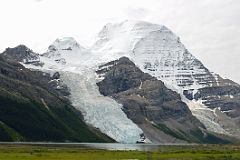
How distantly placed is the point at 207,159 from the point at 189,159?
4.54 metres

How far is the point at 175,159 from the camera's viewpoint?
139 metres

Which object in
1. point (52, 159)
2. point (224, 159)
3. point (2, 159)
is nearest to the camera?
point (2, 159)

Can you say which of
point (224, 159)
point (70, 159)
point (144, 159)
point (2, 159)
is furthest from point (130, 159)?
point (2, 159)

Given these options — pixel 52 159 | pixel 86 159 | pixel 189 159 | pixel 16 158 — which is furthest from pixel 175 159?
pixel 16 158

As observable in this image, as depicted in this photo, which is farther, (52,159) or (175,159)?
(175,159)

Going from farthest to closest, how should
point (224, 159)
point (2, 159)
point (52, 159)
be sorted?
point (224, 159) → point (52, 159) → point (2, 159)

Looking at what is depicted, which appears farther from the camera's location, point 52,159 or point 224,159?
point 224,159

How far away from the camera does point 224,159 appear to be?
138625 mm

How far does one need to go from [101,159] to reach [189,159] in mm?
22966

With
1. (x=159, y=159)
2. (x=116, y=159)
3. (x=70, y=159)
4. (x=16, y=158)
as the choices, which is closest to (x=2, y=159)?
(x=16, y=158)

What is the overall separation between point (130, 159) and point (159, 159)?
7203mm

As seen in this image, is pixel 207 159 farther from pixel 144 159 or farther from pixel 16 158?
pixel 16 158

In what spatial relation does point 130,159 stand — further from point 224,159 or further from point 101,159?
point 224,159

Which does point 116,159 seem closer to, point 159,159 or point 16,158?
point 159,159
